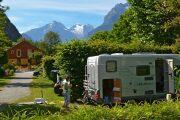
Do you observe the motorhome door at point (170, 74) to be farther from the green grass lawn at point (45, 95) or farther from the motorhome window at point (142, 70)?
the green grass lawn at point (45, 95)

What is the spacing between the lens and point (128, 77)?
27.2 meters

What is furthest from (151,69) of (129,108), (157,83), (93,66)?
(129,108)

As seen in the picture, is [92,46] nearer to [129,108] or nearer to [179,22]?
[179,22]

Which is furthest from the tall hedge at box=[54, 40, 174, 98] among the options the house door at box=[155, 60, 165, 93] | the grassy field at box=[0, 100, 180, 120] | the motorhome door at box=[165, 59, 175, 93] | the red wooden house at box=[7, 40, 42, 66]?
the red wooden house at box=[7, 40, 42, 66]

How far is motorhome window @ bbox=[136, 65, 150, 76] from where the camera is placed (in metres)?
27.4

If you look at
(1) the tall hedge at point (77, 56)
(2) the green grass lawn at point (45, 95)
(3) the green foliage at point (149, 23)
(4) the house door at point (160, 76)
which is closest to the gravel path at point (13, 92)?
(2) the green grass lawn at point (45, 95)

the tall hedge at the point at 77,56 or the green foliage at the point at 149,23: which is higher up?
the green foliage at the point at 149,23

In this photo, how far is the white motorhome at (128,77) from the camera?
1054 inches

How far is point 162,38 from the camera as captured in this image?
47000 millimetres

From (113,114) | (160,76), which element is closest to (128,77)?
(160,76)

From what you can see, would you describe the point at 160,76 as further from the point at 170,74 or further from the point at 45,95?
the point at 45,95

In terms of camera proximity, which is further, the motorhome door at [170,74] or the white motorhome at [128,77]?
the motorhome door at [170,74]

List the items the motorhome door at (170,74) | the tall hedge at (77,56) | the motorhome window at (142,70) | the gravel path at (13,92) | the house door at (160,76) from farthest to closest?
the gravel path at (13,92)
the tall hedge at (77,56)
the house door at (160,76)
the motorhome door at (170,74)
the motorhome window at (142,70)

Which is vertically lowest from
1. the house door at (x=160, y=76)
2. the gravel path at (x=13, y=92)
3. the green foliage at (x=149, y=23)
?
the gravel path at (x=13, y=92)
